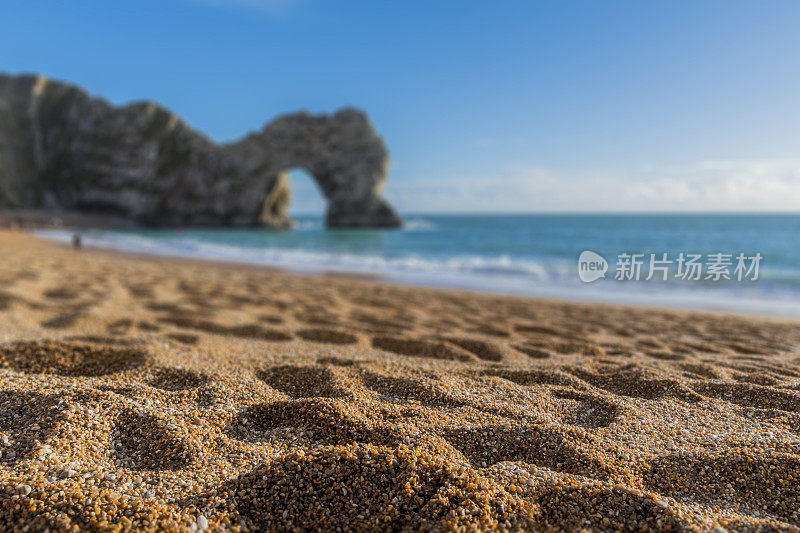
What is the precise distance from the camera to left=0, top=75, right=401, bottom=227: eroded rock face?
7400cm

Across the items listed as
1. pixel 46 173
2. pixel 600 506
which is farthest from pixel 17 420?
pixel 46 173

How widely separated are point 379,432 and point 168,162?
87.6 m

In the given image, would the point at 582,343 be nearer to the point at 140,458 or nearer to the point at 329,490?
the point at 329,490

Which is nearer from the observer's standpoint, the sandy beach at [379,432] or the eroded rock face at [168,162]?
the sandy beach at [379,432]

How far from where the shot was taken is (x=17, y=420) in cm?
245

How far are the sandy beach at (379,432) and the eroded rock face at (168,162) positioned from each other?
7363cm

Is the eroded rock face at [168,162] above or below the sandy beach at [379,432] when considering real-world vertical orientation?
above

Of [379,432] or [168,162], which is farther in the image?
[168,162]

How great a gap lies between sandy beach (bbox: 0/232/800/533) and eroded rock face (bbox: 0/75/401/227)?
73.6 m

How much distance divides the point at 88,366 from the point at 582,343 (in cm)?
538

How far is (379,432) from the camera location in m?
2.55

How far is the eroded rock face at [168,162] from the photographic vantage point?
2913 inches

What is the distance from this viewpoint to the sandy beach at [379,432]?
191 cm

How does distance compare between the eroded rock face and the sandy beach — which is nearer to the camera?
the sandy beach
